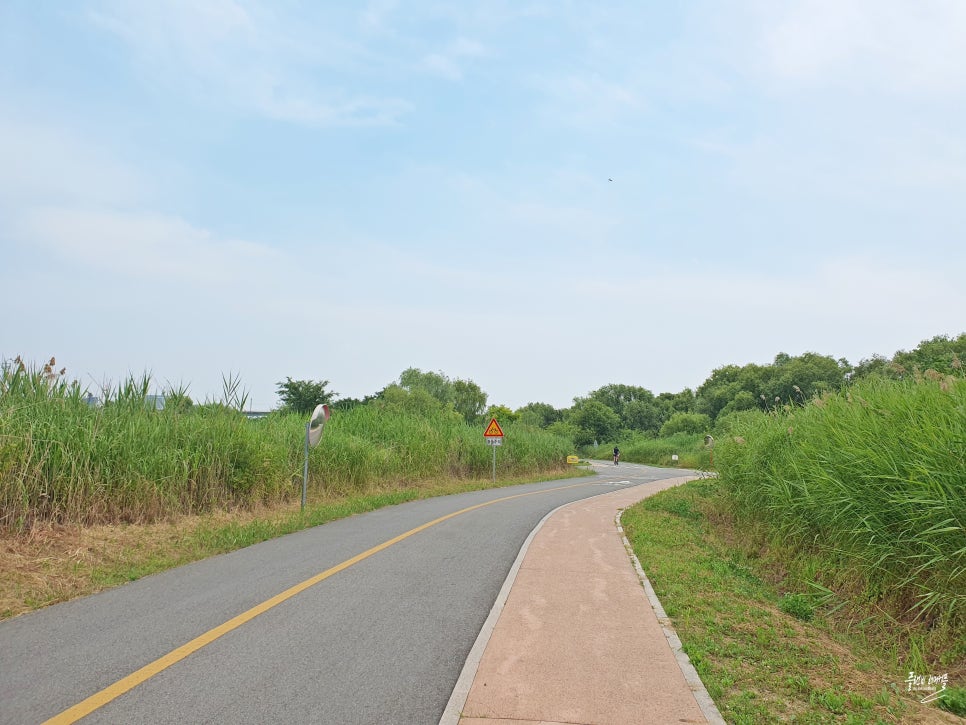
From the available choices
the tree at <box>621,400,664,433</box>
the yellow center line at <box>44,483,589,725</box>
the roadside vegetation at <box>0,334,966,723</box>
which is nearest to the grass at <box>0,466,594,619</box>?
the roadside vegetation at <box>0,334,966,723</box>

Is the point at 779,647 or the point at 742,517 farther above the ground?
the point at 742,517

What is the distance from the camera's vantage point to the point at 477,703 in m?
4.32

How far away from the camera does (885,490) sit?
283 inches

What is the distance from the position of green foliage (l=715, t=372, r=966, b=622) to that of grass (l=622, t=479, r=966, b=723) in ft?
1.71

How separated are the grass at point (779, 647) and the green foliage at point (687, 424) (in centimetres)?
7038

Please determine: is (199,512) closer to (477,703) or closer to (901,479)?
(477,703)

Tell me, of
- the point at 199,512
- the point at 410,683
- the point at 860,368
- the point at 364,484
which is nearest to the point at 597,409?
the point at 860,368

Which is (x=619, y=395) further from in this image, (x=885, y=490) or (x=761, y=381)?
(x=885, y=490)

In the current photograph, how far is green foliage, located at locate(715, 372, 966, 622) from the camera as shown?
614 centimetres

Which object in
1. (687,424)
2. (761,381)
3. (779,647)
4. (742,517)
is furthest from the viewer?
(761,381)

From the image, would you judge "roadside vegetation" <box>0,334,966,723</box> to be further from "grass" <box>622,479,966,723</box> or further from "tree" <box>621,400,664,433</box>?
"tree" <box>621,400,664,433</box>

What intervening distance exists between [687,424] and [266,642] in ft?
265

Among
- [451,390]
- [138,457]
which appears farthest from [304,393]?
[451,390]

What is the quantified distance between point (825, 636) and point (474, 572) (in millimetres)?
4314
